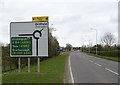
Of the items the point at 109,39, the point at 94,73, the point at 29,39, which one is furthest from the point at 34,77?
the point at 109,39

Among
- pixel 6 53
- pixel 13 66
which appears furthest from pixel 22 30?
pixel 13 66

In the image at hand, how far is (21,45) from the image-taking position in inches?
538

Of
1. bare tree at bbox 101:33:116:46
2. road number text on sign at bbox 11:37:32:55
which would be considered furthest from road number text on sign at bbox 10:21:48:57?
bare tree at bbox 101:33:116:46

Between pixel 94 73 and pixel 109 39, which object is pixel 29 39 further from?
pixel 109 39

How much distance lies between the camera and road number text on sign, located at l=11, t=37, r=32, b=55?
44.5ft

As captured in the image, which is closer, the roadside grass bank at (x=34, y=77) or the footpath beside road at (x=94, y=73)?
the roadside grass bank at (x=34, y=77)

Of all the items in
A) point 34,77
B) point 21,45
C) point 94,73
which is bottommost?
point 94,73

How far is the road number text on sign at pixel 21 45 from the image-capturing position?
1357 centimetres

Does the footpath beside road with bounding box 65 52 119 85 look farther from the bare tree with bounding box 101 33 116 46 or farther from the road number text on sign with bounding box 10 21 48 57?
the bare tree with bounding box 101 33 116 46

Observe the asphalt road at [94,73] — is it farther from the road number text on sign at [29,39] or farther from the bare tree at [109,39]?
the bare tree at [109,39]

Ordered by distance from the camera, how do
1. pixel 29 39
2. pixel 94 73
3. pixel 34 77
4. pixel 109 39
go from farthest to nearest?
pixel 109 39 → pixel 29 39 → pixel 94 73 → pixel 34 77

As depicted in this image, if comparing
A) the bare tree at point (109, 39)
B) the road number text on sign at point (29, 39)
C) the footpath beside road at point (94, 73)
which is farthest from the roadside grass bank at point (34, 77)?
the bare tree at point (109, 39)

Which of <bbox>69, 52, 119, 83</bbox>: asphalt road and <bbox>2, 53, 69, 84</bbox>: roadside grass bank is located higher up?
<bbox>2, 53, 69, 84</bbox>: roadside grass bank

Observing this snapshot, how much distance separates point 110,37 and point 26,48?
221 ft
